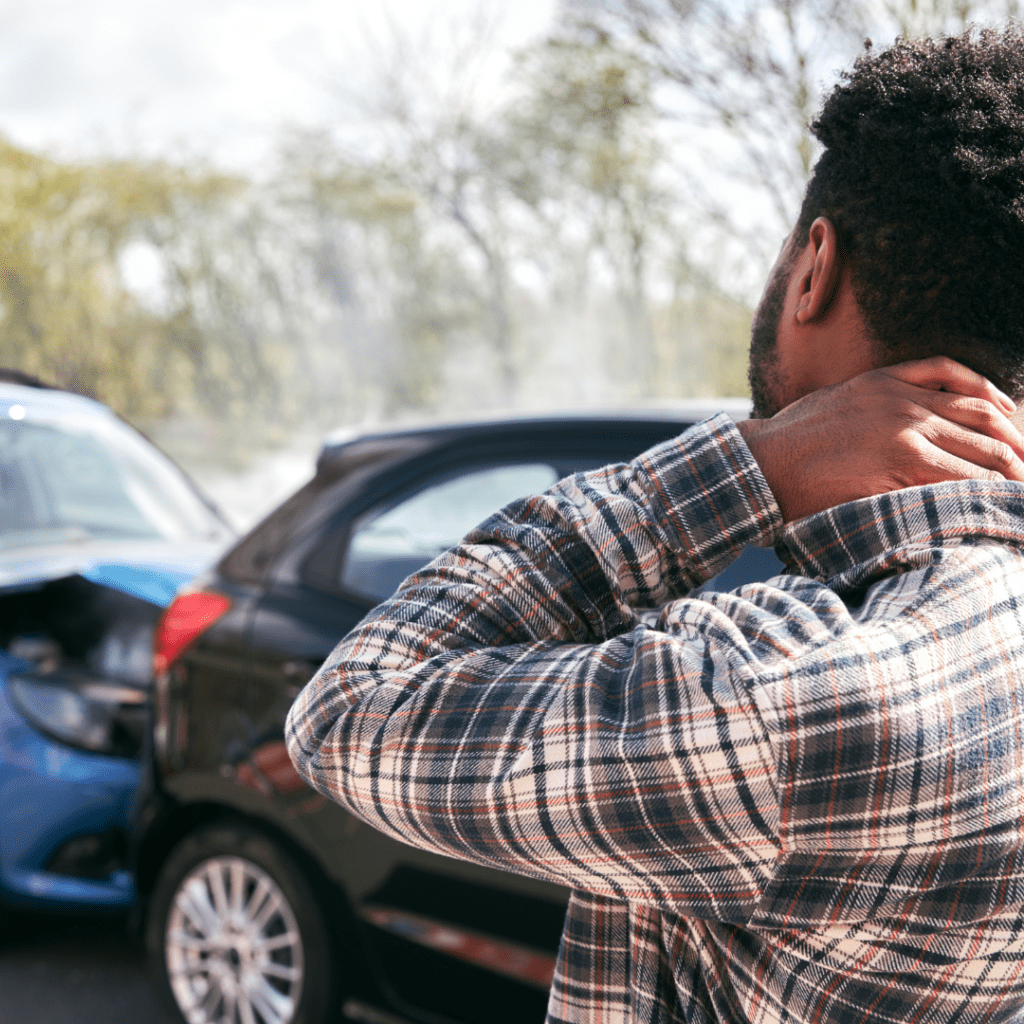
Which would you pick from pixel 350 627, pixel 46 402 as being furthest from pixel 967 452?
pixel 46 402

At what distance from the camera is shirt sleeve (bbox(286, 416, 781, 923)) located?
0.69m

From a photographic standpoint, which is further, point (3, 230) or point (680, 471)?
point (3, 230)

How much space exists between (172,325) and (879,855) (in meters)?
12.5

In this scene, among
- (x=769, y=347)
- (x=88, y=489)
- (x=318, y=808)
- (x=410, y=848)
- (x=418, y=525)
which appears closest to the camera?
(x=769, y=347)

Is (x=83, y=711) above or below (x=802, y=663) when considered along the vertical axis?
below

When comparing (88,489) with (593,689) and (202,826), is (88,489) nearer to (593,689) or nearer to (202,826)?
(202,826)

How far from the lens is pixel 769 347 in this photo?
36.9 inches

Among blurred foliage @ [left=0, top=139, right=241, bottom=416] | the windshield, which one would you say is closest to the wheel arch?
the windshield

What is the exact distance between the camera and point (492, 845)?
754 mm

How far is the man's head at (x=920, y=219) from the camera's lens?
2.61 ft

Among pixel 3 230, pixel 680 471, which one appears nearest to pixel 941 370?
pixel 680 471

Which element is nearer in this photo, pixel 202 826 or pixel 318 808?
pixel 318 808

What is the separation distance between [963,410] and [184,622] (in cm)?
229

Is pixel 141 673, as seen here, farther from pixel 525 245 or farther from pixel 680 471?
pixel 525 245
